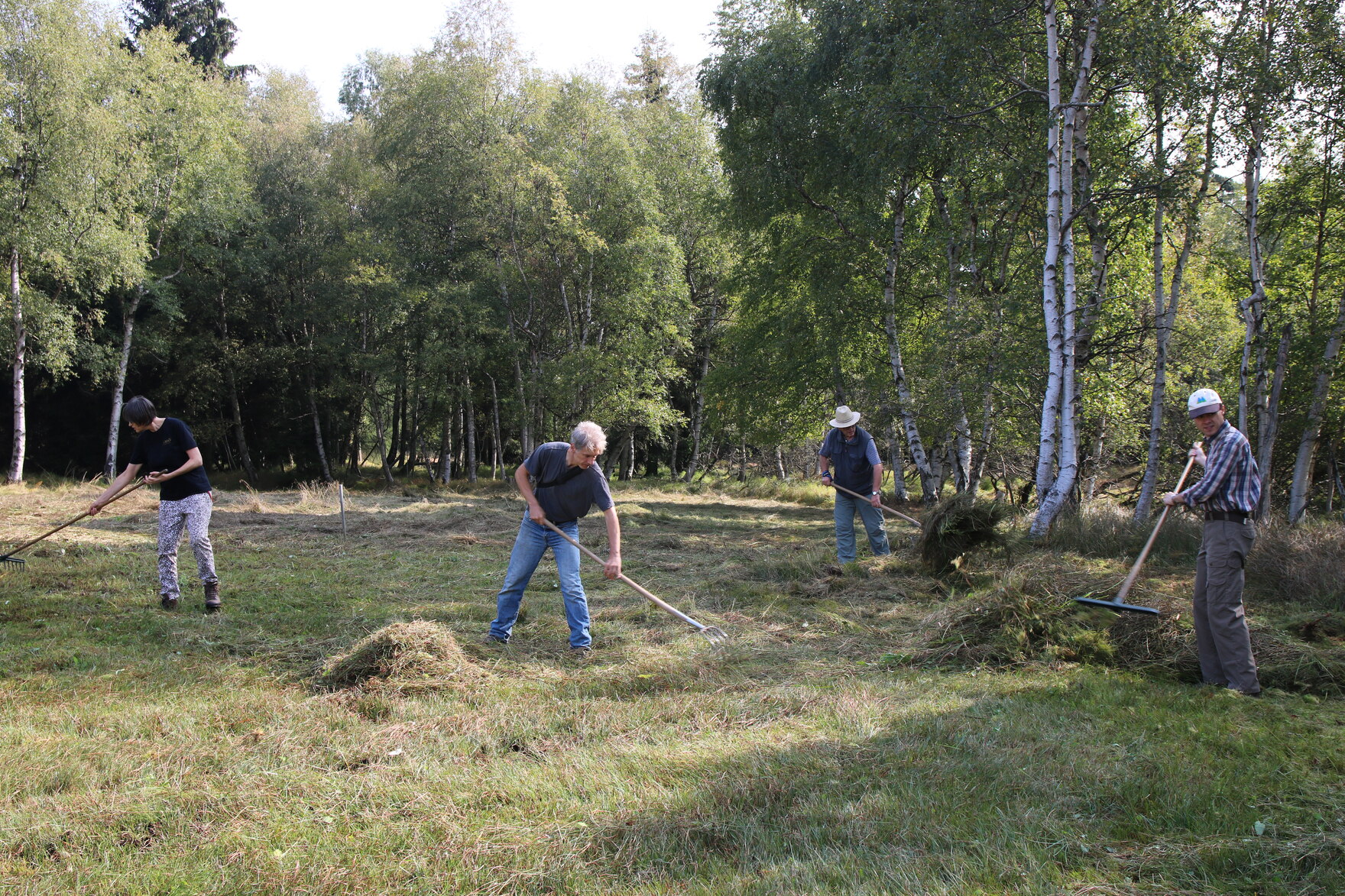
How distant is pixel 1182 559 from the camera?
9320 mm

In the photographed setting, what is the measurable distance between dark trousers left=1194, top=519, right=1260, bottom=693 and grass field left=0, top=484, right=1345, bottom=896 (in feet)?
0.65

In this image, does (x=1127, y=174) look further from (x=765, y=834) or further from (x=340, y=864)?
(x=340, y=864)

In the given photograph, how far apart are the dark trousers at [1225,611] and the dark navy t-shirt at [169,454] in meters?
7.58

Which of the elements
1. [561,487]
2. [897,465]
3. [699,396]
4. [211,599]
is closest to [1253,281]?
[897,465]

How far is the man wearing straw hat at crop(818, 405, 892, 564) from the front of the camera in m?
9.38

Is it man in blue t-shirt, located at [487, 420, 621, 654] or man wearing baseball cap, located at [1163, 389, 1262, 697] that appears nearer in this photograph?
man wearing baseball cap, located at [1163, 389, 1262, 697]

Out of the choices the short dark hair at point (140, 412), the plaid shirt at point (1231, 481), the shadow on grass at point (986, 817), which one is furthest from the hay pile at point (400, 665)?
the plaid shirt at point (1231, 481)

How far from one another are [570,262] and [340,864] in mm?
22200

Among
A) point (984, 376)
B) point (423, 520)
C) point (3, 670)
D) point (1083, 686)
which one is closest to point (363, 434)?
point (423, 520)

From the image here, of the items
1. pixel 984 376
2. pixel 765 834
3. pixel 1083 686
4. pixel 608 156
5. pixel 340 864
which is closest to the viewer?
pixel 340 864

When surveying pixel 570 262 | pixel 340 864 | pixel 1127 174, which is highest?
pixel 570 262

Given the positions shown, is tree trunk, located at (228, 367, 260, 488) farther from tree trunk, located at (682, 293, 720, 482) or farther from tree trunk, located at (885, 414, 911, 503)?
tree trunk, located at (885, 414, 911, 503)

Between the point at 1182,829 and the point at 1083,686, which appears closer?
the point at 1182,829

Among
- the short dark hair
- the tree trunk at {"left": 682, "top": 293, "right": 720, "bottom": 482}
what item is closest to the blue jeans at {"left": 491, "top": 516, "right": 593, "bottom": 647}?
the short dark hair
